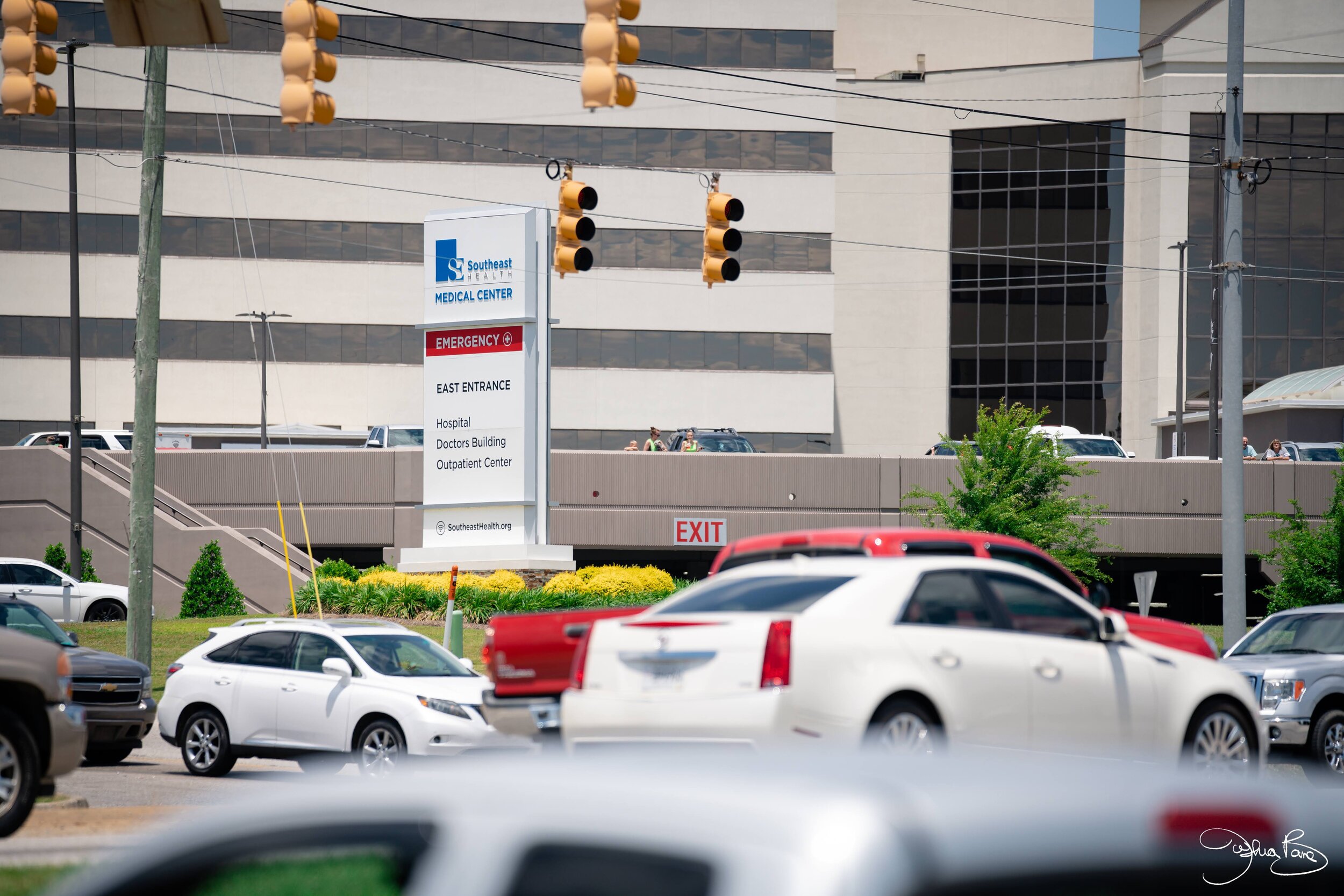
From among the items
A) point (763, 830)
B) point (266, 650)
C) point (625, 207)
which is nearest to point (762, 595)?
point (763, 830)

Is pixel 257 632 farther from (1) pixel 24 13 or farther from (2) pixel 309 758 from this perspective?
(1) pixel 24 13

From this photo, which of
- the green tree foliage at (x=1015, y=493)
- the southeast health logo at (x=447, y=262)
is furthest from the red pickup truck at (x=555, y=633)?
the green tree foliage at (x=1015, y=493)

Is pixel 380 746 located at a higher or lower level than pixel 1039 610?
lower

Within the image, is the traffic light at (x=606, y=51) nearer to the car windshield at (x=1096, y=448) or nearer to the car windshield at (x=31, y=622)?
the car windshield at (x=31, y=622)

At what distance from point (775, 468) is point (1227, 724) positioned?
114ft

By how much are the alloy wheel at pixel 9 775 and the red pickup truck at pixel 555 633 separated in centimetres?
302

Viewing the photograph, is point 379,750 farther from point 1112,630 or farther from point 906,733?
point 1112,630

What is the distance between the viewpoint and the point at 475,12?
6109 cm

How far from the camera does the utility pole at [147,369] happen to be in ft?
61.1

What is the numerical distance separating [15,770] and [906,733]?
565cm

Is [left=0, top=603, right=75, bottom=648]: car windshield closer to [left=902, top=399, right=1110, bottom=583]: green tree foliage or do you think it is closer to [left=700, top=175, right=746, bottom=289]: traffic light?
[left=700, top=175, right=746, bottom=289]: traffic light

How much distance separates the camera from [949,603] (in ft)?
29.3

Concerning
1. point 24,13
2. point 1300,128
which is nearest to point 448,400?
point 24,13

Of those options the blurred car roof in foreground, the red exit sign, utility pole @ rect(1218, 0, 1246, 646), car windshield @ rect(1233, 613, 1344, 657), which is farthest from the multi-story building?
the blurred car roof in foreground
